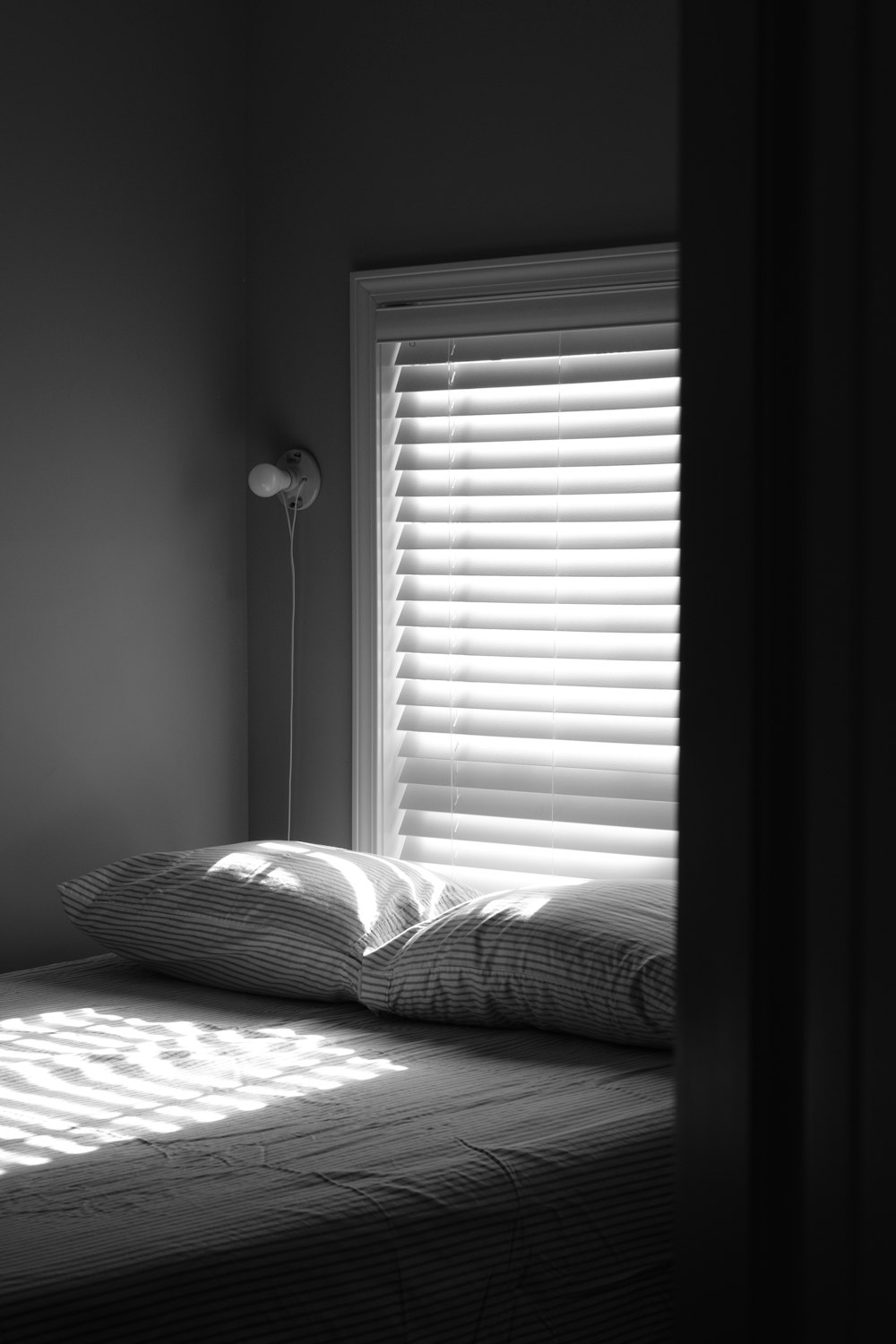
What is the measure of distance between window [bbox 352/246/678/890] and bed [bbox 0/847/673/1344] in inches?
26.9

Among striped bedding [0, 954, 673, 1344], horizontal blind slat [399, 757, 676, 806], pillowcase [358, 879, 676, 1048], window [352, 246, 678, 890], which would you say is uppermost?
window [352, 246, 678, 890]

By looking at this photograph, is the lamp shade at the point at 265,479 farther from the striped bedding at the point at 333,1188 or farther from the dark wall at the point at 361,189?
the striped bedding at the point at 333,1188

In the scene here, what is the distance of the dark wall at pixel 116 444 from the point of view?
2.94m

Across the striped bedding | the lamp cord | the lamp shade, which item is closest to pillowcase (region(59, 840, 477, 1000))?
the striped bedding

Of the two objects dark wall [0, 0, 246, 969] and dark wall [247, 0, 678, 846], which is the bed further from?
dark wall [247, 0, 678, 846]

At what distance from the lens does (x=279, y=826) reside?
11.4ft

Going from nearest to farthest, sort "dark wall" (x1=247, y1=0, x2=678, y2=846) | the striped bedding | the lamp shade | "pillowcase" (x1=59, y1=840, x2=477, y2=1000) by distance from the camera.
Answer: the striped bedding < "pillowcase" (x1=59, y1=840, x2=477, y2=1000) < "dark wall" (x1=247, y1=0, x2=678, y2=846) < the lamp shade

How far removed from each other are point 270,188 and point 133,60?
0.43m

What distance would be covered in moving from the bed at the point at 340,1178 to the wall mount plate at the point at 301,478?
4.36ft

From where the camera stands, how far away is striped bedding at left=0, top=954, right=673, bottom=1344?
144 centimetres

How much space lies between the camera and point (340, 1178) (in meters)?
1.65

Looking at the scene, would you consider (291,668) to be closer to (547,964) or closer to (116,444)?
(116,444)

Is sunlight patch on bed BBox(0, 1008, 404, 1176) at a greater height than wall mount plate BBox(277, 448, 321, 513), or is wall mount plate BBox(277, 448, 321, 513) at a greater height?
→ wall mount plate BBox(277, 448, 321, 513)

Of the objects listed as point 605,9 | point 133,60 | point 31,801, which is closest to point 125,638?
point 31,801
